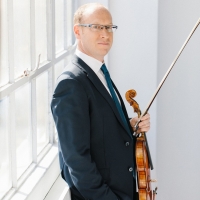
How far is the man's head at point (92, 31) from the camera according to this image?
231cm

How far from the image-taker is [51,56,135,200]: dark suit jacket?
2.12 m

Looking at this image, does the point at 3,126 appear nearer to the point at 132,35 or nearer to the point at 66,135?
the point at 66,135

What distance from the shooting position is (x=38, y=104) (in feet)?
8.88

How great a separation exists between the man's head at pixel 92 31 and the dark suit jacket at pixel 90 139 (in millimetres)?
70

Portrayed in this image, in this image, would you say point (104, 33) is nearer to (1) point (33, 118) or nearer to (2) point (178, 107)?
(1) point (33, 118)

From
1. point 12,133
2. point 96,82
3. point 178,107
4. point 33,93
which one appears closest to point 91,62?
point 96,82

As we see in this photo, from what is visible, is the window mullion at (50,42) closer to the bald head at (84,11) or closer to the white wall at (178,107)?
the bald head at (84,11)

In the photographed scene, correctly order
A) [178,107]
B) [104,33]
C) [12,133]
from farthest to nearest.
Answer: [178,107]
[104,33]
[12,133]

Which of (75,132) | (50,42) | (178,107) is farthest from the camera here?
(178,107)

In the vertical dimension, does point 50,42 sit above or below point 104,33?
below

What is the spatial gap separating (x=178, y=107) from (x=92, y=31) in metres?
1.85

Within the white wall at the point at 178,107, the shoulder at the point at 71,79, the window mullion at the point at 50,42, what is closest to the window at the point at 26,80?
the window mullion at the point at 50,42

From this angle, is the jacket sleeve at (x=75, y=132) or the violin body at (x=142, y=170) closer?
the jacket sleeve at (x=75, y=132)

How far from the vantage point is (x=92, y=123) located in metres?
2.24
